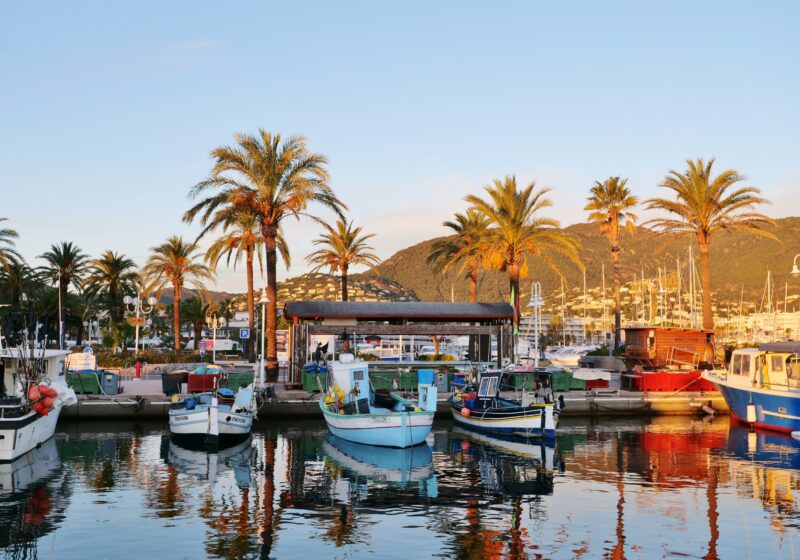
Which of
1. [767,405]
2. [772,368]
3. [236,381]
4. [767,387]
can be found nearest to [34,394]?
[236,381]

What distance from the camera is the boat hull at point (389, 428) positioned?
99.6 feet

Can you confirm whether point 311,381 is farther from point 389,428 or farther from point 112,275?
point 112,275

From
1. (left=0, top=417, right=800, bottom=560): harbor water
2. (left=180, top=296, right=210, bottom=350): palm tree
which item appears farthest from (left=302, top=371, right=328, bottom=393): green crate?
(left=180, top=296, right=210, bottom=350): palm tree

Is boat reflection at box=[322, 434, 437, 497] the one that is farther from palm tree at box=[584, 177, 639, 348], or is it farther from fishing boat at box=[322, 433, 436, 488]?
palm tree at box=[584, 177, 639, 348]

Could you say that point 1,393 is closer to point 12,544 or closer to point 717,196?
point 12,544

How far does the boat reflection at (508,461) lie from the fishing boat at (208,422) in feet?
28.0

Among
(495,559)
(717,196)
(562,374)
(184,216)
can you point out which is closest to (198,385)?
(184,216)

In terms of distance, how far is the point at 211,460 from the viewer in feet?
93.1

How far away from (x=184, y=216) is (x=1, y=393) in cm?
1549

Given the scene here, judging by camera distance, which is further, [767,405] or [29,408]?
[767,405]

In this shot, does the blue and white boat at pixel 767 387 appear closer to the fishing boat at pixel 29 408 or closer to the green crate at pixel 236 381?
the green crate at pixel 236 381

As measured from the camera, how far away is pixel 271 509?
20.2 m

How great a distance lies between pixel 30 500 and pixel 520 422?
18597 millimetres

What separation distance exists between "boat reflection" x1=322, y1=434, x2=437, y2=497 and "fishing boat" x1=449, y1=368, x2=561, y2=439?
364cm
